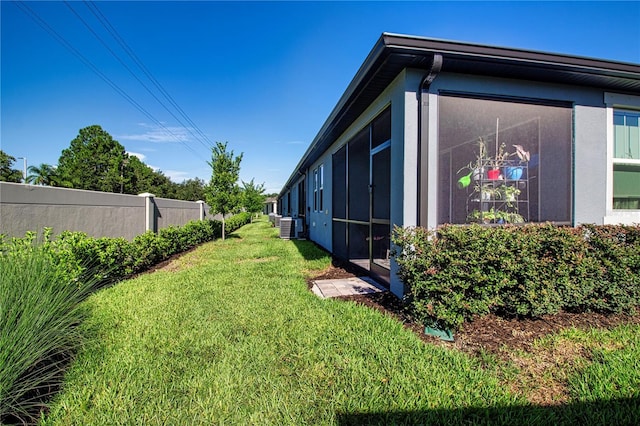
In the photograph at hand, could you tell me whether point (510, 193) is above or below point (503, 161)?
below

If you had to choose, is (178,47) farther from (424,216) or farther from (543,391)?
(543,391)

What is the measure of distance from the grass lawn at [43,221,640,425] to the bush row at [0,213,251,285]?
1099 millimetres

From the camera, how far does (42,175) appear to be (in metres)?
36.4

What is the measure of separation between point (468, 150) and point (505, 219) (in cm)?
117

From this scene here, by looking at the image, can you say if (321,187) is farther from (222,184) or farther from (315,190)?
(222,184)

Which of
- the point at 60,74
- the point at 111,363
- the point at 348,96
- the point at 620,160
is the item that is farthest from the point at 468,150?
the point at 60,74

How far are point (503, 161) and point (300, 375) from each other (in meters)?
3.98

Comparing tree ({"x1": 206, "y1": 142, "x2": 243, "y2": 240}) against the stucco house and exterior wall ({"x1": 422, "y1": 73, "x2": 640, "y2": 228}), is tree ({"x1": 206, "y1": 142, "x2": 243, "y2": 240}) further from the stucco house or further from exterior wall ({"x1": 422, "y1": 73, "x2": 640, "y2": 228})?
exterior wall ({"x1": 422, "y1": 73, "x2": 640, "y2": 228})

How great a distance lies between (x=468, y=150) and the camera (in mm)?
3924

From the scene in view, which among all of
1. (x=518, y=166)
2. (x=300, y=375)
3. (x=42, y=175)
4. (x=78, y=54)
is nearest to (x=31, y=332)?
(x=300, y=375)

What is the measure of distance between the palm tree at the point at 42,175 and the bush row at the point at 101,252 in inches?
1619

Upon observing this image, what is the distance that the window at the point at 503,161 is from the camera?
383 cm

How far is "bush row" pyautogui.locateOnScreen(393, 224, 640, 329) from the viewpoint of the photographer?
114 inches

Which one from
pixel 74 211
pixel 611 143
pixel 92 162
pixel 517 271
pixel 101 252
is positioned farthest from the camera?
pixel 92 162
